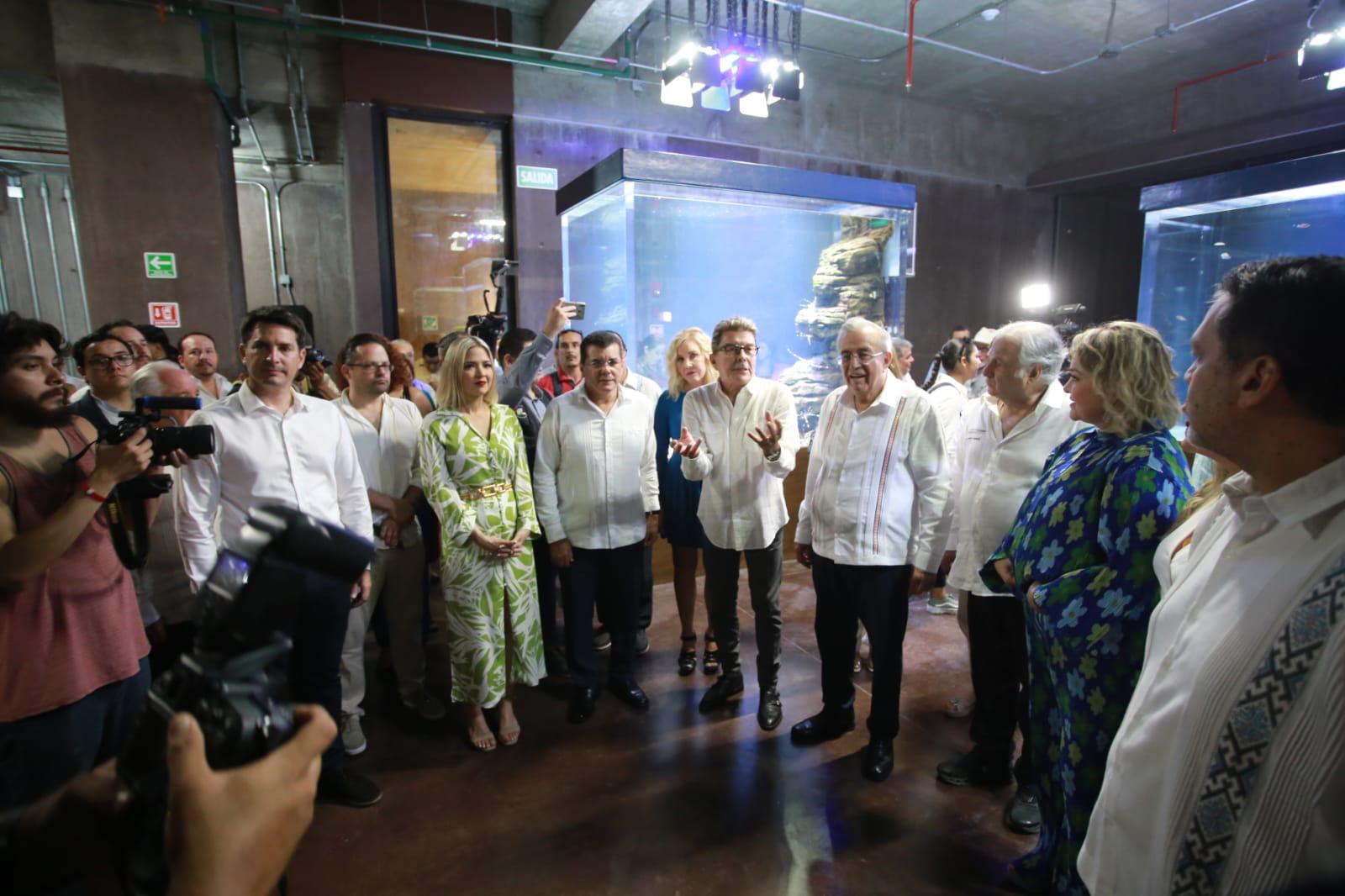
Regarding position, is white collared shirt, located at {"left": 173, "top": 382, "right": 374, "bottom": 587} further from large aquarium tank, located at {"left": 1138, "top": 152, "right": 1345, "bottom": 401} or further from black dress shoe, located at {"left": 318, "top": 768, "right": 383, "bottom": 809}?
large aquarium tank, located at {"left": 1138, "top": 152, "right": 1345, "bottom": 401}

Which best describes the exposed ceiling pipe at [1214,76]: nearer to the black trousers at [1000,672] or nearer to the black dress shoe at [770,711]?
the black trousers at [1000,672]

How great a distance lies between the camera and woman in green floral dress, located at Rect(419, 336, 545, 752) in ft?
8.41

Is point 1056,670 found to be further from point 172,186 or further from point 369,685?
point 172,186

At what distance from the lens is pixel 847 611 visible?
248 centimetres

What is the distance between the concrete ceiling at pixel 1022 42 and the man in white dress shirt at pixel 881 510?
366cm

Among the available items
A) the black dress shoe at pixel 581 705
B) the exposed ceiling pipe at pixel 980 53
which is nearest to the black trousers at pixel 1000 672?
the black dress shoe at pixel 581 705

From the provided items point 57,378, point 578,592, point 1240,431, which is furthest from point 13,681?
point 1240,431

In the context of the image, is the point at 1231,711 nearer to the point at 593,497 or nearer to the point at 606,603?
the point at 593,497

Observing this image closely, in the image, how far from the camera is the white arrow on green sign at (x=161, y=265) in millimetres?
4699

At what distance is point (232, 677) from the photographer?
594 mm

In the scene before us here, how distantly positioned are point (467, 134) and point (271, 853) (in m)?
5.94

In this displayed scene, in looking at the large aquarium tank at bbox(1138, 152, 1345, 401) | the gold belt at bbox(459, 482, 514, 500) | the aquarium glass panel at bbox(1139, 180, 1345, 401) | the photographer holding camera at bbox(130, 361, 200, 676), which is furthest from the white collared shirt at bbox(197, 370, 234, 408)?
the aquarium glass panel at bbox(1139, 180, 1345, 401)

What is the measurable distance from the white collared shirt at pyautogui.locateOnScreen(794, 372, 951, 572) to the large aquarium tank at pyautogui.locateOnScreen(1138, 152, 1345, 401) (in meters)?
3.77

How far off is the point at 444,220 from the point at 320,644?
4.37 meters
